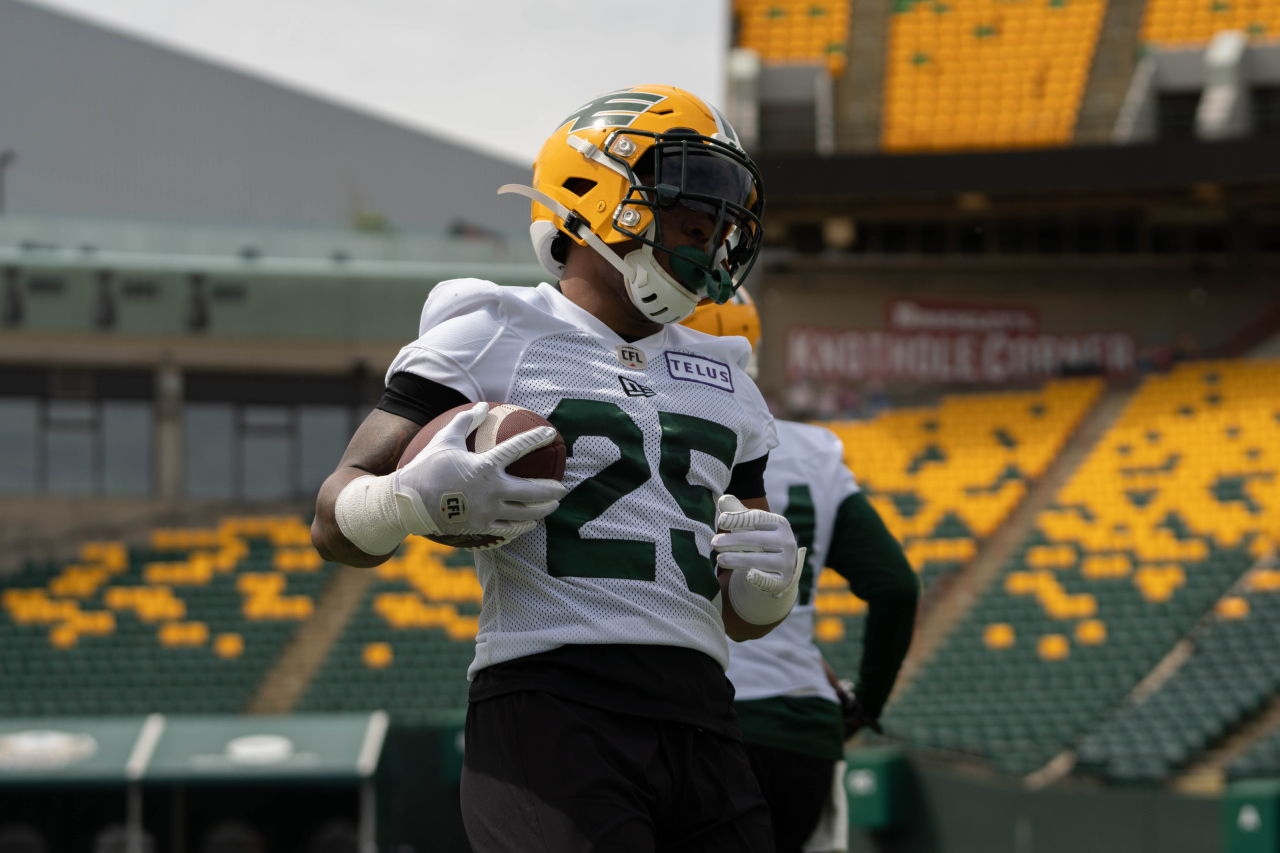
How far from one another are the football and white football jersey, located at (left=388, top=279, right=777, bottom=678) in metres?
0.18

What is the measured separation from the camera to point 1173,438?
21.9 metres

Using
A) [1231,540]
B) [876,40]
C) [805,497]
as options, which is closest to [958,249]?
[876,40]

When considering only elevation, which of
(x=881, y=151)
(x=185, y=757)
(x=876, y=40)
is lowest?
(x=185, y=757)

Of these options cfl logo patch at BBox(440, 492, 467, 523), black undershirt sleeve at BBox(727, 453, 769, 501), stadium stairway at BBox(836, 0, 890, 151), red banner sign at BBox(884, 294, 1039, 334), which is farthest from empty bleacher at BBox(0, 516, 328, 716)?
cfl logo patch at BBox(440, 492, 467, 523)

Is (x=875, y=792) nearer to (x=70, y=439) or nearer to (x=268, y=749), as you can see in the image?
(x=268, y=749)

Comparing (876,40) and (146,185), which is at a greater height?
(876,40)

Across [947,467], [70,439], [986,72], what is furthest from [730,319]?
[70,439]

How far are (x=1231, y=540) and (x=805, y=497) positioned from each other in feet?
50.2

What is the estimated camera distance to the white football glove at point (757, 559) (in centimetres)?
305

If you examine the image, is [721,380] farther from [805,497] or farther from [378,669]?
[378,669]

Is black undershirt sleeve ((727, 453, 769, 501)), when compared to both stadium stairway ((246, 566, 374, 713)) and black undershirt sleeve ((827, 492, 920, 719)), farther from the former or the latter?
stadium stairway ((246, 566, 374, 713))

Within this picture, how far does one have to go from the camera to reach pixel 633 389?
309cm

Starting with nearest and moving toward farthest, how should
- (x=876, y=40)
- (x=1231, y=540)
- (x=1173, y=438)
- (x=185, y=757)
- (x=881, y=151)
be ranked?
1. (x=185, y=757)
2. (x=1231, y=540)
3. (x=1173, y=438)
4. (x=881, y=151)
5. (x=876, y=40)

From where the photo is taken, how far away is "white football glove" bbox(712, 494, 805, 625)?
3.05m
